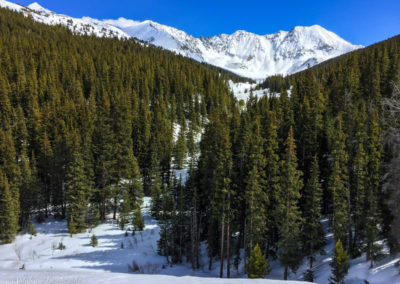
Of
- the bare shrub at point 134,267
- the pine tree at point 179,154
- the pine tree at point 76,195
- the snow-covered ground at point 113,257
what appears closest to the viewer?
the snow-covered ground at point 113,257

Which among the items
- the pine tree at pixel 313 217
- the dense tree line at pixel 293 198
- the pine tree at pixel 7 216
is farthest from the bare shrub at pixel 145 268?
the pine tree at pixel 7 216

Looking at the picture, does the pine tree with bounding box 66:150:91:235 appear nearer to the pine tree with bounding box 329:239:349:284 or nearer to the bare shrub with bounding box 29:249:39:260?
the bare shrub with bounding box 29:249:39:260

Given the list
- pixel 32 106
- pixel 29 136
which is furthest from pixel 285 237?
pixel 32 106

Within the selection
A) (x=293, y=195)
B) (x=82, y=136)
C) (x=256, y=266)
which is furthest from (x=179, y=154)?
(x=256, y=266)

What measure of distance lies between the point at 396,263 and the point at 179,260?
68.7 ft

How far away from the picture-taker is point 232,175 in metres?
24.6

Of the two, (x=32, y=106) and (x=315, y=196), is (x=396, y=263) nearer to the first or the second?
(x=315, y=196)

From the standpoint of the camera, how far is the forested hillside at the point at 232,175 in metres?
21.8

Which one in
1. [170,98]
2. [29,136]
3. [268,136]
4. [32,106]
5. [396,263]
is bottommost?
[396,263]

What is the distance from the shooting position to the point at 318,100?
3738 centimetres

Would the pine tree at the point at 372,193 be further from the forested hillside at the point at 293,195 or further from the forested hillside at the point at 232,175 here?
the forested hillside at the point at 232,175

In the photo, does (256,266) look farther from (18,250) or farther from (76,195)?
Answer: (18,250)

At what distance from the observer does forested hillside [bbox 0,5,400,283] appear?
21781mm

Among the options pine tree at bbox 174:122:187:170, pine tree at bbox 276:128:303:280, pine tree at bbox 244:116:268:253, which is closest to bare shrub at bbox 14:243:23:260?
pine tree at bbox 244:116:268:253
